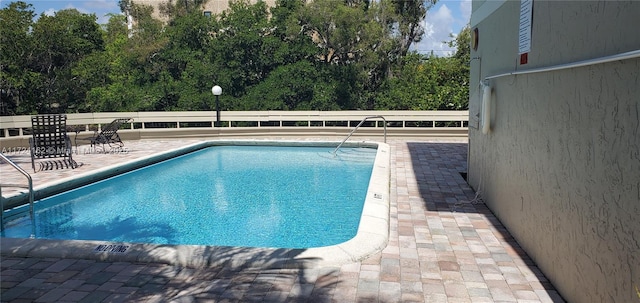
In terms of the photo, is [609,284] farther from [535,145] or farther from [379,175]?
[379,175]

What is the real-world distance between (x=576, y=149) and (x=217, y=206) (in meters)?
5.83

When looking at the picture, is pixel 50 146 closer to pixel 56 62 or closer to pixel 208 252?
pixel 208 252

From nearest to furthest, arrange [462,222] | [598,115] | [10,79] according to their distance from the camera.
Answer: [598,115] < [462,222] < [10,79]

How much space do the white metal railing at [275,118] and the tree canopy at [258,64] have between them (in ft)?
7.65

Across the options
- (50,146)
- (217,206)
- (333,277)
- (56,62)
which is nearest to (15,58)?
(56,62)

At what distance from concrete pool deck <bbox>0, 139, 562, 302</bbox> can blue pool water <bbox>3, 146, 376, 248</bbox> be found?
166 centimetres

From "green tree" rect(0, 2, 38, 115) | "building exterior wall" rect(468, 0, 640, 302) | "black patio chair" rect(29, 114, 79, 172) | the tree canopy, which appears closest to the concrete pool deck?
"building exterior wall" rect(468, 0, 640, 302)

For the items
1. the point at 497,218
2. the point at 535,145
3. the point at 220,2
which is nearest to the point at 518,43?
the point at 535,145

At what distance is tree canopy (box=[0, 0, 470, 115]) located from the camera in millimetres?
18125

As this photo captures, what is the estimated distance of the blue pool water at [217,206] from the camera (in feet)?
20.5

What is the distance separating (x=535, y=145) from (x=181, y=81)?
1755 cm

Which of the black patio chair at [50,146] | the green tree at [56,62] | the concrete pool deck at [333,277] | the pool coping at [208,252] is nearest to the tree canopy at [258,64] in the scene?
the green tree at [56,62]

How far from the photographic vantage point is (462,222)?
218 inches

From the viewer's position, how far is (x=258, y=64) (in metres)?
19.6
